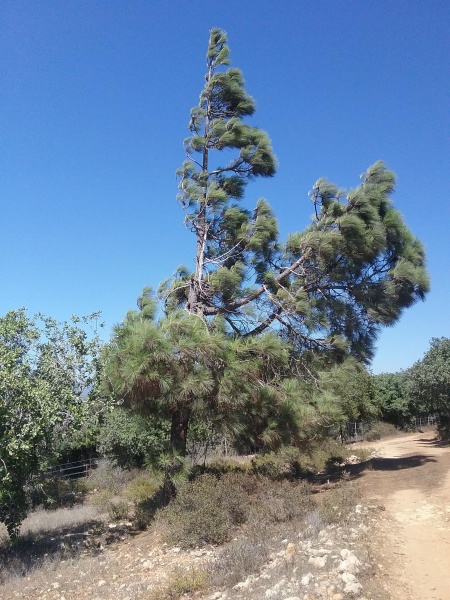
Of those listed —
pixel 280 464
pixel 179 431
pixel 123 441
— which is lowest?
pixel 280 464

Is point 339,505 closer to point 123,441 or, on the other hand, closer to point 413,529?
point 413,529

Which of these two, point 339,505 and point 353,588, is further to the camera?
point 339,505

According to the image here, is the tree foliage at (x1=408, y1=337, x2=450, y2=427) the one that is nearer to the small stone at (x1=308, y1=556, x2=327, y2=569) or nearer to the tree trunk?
the tree trunk

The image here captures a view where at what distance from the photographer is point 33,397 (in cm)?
892

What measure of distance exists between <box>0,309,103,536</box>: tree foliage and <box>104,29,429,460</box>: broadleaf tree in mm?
805

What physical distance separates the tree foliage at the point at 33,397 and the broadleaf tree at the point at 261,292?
81cm

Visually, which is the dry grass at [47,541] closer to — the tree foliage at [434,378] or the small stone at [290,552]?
the small stone at [290,552]

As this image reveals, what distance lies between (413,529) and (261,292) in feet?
19.9

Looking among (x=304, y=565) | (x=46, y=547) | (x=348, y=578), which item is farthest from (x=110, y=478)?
(x=348, y=578)

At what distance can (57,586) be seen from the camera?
7770 millimetres

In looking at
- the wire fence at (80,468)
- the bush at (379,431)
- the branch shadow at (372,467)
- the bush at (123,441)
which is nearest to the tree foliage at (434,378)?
the branch shadow at (372,467)

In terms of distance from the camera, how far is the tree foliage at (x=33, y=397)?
8750mm

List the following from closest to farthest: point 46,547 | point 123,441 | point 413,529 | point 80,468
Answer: point 413,529, point 46,547, point 123,441, point 80,468

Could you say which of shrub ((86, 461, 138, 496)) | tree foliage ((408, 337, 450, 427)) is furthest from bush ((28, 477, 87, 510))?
tree foliage ((408, 337, 450, 427))
